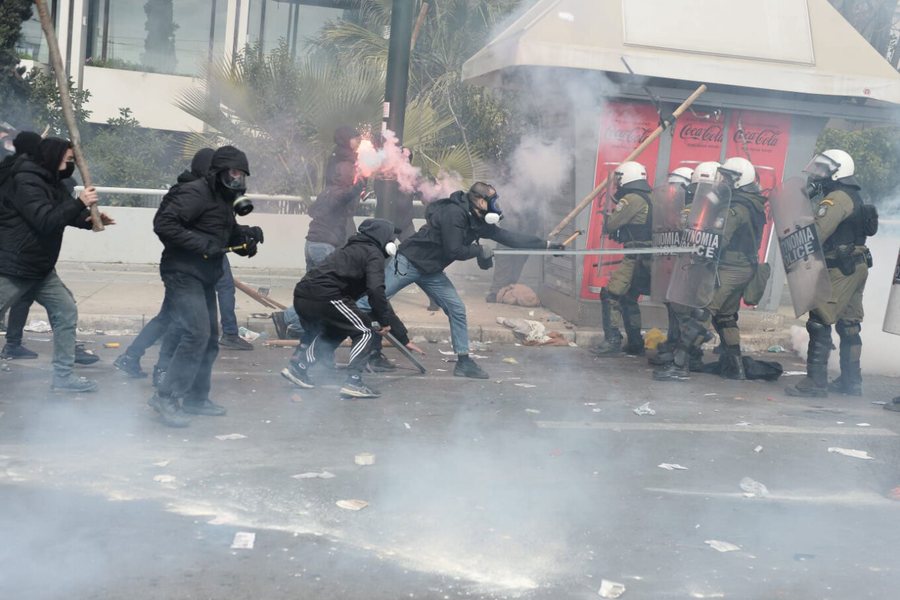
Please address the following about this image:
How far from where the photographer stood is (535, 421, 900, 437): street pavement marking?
21.7ft

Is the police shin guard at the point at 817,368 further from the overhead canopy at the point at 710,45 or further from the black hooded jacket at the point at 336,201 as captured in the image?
the black hooded jacket at the point at 336,201

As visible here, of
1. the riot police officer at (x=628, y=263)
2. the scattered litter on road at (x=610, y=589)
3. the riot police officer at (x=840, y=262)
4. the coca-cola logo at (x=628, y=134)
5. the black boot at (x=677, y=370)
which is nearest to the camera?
the scattered litter on road at (x=610, y=589)

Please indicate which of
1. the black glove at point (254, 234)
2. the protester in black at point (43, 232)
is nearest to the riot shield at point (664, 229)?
the black glove at point (254, 234)

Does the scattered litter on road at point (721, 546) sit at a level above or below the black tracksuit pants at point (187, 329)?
below

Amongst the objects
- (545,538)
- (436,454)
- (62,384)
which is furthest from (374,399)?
(545,538)

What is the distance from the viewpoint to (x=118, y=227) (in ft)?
40.3

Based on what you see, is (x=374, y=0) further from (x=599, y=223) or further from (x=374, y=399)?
(x=374, y=399)

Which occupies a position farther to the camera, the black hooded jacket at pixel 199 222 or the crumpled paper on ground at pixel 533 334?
the crumpled paper on ground at pixel 533 334

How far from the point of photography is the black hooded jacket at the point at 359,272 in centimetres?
687

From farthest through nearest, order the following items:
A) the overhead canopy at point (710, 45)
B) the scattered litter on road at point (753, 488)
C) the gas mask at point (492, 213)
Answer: the overhead canopy at point (710, 45)
the gas mask at point (492, 213)
the scattered litter on road at point (753, 488)

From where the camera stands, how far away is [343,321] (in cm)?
700

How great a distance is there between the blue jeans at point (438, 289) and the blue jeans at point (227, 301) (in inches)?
46.3

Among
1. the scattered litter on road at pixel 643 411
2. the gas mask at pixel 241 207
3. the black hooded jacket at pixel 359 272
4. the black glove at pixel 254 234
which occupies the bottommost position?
the scattered litter on road at pixel 643 411

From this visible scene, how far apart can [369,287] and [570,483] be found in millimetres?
2127
